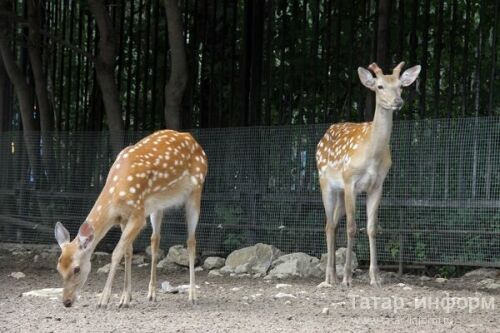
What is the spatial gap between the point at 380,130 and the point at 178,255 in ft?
10.8

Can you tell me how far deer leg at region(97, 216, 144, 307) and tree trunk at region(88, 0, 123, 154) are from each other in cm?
409

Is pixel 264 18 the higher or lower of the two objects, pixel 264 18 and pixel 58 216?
the higher

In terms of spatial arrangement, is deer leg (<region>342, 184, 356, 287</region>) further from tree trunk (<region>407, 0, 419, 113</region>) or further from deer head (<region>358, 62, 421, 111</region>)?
tree trunk (<region>407, 0, 419, 113</region>)

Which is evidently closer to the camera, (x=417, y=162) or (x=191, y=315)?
(x=191, y=315)

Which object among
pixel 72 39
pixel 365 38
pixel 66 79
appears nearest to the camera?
pixel 365 38

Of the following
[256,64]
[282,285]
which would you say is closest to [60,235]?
[282,285]

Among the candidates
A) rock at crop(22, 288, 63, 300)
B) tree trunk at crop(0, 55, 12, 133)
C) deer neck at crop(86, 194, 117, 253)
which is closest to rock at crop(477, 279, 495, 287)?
deer neck at crop(86, 194, 117, 253)

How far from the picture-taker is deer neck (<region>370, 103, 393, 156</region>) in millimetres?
9016

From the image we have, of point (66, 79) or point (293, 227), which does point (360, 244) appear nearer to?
point (293, 227)

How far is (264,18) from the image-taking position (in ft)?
39.5

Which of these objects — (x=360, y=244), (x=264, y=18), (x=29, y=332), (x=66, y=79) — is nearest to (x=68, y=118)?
(x=66, y=79)

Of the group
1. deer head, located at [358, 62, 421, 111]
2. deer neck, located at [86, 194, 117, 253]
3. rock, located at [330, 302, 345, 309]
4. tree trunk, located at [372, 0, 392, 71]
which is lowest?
rock, located at [330, 302, 345, 309]

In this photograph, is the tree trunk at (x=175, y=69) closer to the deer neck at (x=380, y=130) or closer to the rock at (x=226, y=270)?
the rock at (x=226, y=270)

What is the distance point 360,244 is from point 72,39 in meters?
5.67
